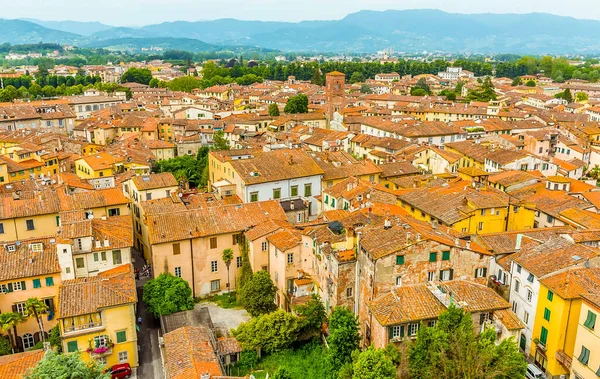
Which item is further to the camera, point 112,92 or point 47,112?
point 112,92

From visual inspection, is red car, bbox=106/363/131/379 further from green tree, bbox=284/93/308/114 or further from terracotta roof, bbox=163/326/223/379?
green tree, bbox=284/93/308/114

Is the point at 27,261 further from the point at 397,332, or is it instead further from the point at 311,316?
the point at 397,332

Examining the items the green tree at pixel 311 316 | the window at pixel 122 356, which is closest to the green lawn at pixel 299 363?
the green tree at pixel 311 316

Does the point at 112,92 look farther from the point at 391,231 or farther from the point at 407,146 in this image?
the point at 391,231

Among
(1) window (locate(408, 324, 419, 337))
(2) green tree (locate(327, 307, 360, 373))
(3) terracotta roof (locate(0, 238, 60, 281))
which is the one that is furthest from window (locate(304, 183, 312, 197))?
(1) window (locate(408, 324, 419, 337))

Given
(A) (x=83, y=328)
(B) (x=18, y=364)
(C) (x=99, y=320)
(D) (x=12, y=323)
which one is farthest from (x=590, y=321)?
(D) (x=12, y=323)

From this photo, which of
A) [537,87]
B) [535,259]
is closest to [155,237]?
[535,259]

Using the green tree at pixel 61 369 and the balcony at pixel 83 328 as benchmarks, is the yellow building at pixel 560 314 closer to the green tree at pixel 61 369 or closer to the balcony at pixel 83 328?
the green tree at pixel 61 369

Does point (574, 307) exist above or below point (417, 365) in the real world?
above
